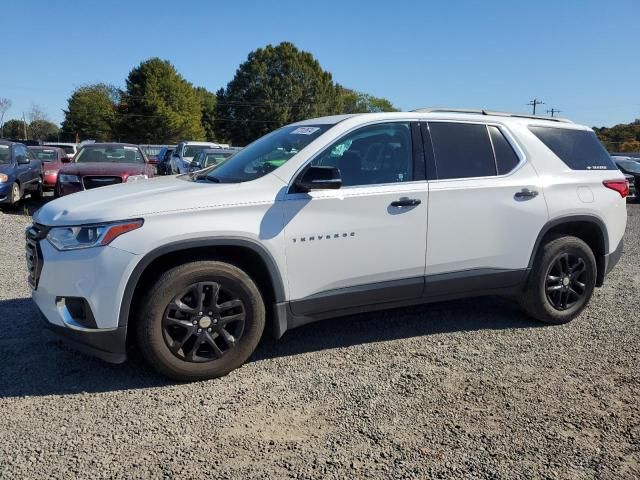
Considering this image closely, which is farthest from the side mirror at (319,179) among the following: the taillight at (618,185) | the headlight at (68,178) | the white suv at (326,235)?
the headlight at (68,178)

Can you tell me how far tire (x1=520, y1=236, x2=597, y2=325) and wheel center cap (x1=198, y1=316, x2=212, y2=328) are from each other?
2793mm

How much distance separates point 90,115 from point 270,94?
25.9 m

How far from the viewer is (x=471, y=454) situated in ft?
9.21

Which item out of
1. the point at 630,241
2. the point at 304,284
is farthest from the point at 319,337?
the point at 630,241

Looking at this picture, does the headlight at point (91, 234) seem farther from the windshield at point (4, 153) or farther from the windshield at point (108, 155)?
the windshield at point (4, 153)

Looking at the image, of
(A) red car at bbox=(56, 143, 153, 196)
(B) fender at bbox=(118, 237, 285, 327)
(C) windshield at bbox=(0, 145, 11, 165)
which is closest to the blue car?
(C) windshield at bbox=(0, 145, 11, 165)

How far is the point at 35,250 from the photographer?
3.59 meters

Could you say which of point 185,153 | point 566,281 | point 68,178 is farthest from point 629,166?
point 68,178

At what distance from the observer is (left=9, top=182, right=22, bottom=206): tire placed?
11914mm

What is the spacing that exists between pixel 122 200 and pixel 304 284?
1.34m

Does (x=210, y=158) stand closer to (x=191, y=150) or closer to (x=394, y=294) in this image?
(x=191, y=150)

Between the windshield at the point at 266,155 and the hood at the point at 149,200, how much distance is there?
0.21m

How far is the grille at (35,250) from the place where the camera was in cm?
350

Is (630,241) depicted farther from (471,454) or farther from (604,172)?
(471,454)
